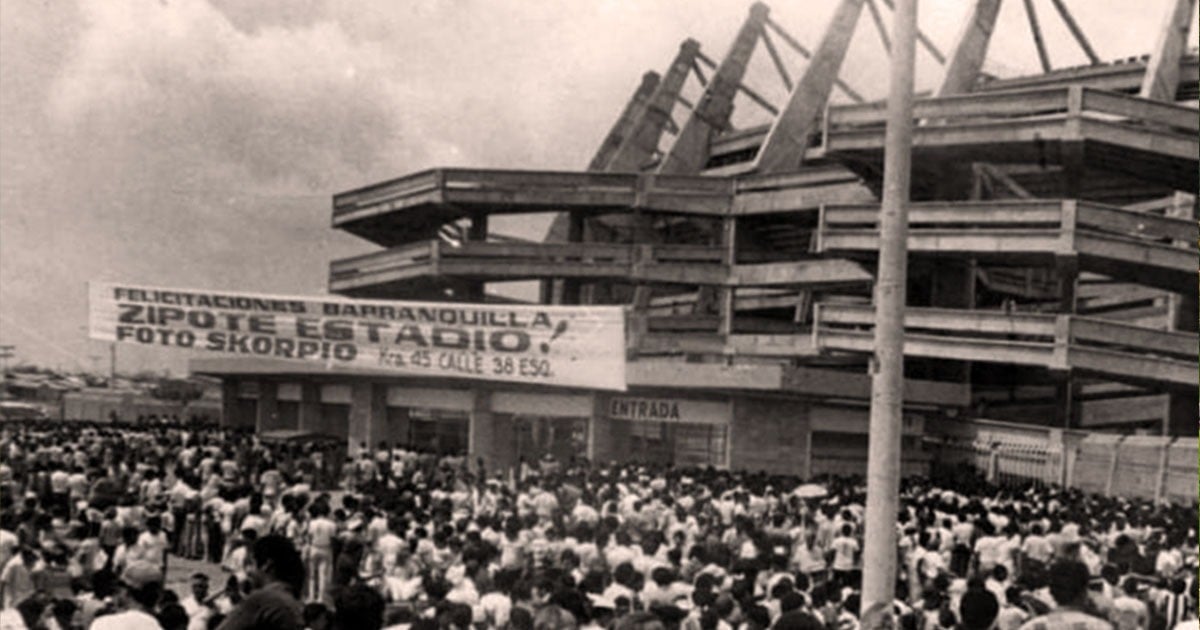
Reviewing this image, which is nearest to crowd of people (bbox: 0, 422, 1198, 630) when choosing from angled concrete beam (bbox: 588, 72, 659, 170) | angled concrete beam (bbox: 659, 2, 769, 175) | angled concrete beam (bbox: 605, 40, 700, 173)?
angled concrete beam (bbox: 659, 2, 769, 175)

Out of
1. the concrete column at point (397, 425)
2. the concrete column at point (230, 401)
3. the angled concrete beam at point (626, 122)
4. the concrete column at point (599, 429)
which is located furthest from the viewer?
the angled concrete beam at point (626, 122)

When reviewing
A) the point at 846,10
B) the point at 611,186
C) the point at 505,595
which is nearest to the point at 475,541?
the point at 505,595

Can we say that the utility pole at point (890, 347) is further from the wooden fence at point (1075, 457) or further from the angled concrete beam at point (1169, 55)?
the angled concrete beam at point (1169, 55)

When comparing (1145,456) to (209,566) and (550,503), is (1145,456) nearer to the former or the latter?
(550,503)

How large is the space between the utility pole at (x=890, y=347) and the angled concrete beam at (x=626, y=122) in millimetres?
52016

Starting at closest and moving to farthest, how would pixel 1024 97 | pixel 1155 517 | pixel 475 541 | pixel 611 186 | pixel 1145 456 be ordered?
1. pixel 475 541
2. pixel 1155 517
3. pixel 1145 456
4. pixel 1024 97
5. pixel 611 186

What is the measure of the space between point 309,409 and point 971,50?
91.9ft

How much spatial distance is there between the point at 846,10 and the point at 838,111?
13.5 m

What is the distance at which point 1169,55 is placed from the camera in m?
43.9

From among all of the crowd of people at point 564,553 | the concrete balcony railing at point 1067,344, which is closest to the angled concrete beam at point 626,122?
the concrete balcony railing at point 1067,344

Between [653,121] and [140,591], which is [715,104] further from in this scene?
[140,591]

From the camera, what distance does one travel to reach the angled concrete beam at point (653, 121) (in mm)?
61906

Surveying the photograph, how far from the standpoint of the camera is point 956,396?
135ft

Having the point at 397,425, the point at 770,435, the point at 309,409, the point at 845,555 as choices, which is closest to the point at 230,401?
the point at 309,409
